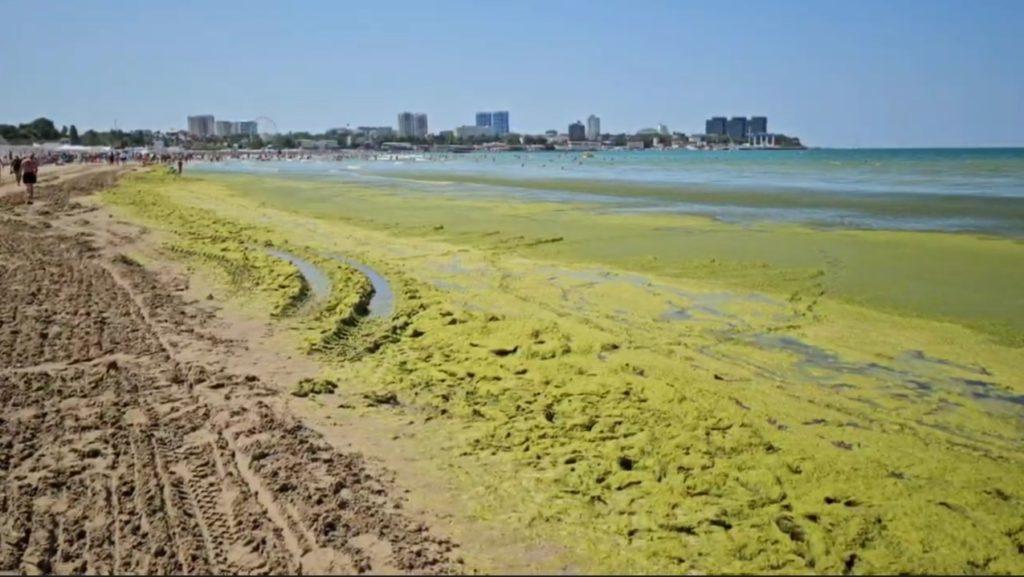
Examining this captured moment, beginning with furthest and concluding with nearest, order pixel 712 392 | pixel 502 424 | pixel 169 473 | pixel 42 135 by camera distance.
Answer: pixel 42 135
pixel 712 392
pixel 502 424
pixel 169 473

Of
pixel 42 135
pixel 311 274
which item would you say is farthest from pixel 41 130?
pixel 311 274

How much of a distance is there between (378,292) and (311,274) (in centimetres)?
206

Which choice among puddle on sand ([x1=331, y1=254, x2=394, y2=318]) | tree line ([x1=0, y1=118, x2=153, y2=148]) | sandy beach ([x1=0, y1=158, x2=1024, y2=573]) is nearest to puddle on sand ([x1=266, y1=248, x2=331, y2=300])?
sandy beach ([x1=0, y1=158, x2=1024, y2=573])

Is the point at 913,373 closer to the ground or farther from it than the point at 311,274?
closer to the ground

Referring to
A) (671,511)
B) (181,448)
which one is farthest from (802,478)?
(181,448)

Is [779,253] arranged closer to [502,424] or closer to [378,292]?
[378,292]

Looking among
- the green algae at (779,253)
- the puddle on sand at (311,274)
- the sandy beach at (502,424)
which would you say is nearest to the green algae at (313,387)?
the sandy beach at (502,424)

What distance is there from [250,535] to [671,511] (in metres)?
2.38

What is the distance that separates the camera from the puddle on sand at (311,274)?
444 inches

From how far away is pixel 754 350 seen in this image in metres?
8.16

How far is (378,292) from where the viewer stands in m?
11.4

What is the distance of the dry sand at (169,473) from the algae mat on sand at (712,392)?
2.34ft

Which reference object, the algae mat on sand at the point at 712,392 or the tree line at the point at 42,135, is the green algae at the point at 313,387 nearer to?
the algae mat on sand at the point at 712,392

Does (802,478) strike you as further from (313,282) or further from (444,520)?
(313,282)
